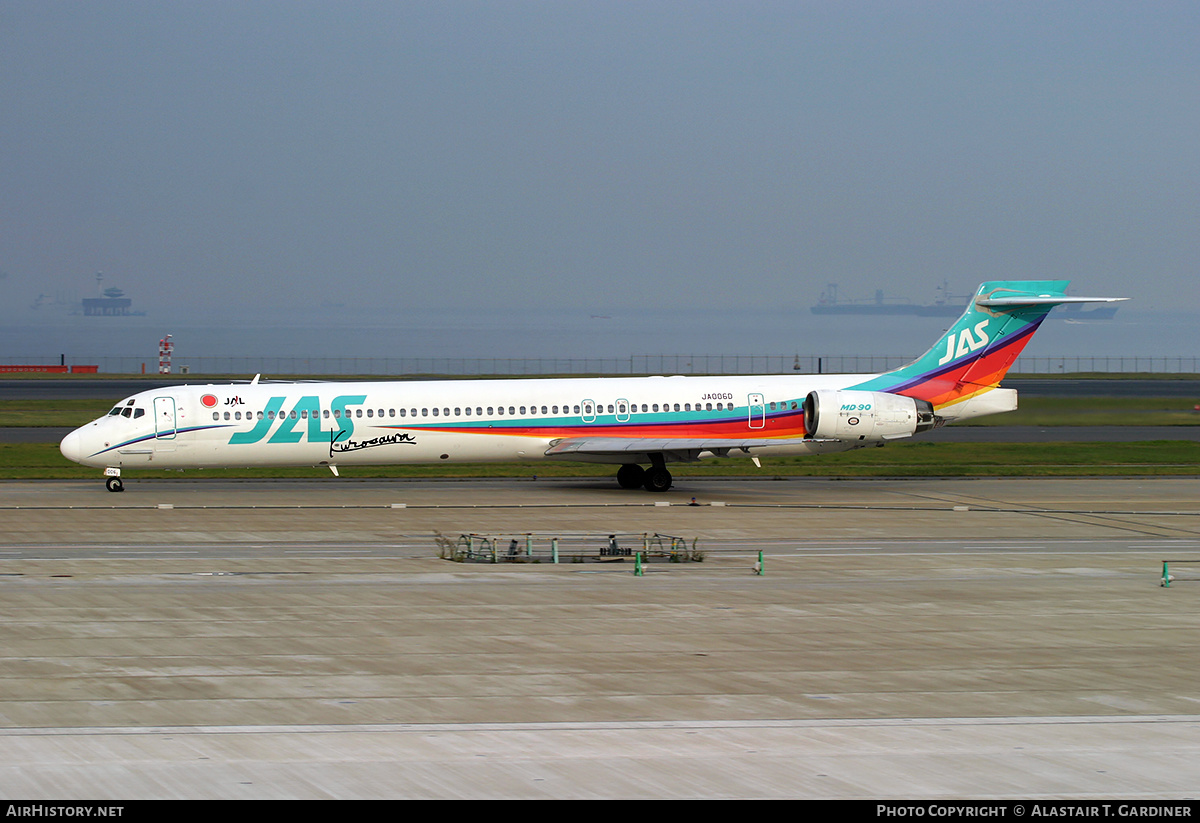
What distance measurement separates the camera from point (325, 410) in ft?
143

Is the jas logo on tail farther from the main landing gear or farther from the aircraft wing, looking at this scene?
the main landing gear

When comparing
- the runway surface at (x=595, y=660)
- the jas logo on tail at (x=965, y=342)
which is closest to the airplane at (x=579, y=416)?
the jas logo on tail at (x=965, y=342)

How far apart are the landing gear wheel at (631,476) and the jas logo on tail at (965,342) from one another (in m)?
11.4

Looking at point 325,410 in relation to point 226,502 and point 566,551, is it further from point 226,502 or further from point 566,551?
point 566,551

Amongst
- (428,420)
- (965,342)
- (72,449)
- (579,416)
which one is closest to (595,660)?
(428,420)

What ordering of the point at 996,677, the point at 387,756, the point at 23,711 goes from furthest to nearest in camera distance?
the point at 996,677 < the point at 23,711 < the point at 387,756

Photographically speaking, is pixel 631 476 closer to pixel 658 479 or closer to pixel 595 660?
pixel 658 479

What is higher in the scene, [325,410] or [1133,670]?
[325,410]

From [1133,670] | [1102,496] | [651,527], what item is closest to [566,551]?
[651,527]

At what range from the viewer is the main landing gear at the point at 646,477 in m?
45.6

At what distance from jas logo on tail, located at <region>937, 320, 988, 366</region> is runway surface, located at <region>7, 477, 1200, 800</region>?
9.95 metres

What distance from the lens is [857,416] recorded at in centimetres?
4422

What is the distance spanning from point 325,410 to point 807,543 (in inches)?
709

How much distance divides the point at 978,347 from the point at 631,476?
13.2 meters
